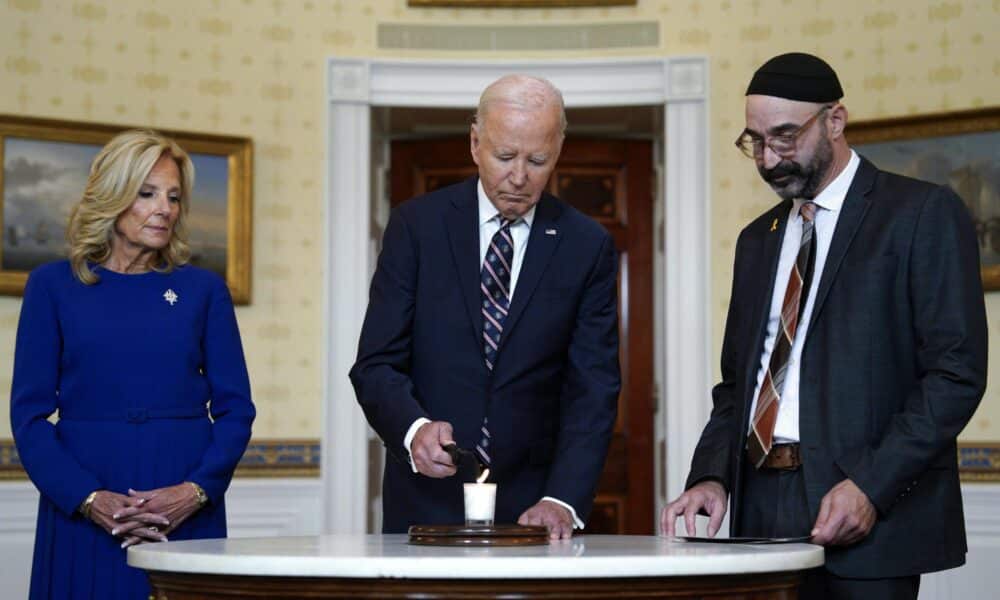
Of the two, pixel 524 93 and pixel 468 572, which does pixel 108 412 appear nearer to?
pixel 524 93

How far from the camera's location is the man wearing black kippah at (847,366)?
306 centimetres

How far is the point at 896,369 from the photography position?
125 inches

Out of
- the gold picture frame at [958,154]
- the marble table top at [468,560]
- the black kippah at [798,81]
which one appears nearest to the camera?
the marble table top at [468,560]

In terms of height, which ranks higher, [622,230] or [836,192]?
[622,230]

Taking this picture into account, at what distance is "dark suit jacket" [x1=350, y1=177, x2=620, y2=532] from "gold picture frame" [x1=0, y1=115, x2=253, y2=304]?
313 centimetres

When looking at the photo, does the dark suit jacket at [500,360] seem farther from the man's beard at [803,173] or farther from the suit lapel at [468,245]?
the man's beard at [803,173]

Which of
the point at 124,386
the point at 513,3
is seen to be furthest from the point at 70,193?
the point at 124,386

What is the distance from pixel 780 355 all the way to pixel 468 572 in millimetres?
1199

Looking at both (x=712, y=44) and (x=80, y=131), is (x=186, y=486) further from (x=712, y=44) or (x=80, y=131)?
(x=712, y=44)

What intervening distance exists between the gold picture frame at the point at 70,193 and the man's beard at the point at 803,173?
382cm

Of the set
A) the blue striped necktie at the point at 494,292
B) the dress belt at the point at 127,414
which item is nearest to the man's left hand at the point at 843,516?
the blue striped necktie at the point at 494,292

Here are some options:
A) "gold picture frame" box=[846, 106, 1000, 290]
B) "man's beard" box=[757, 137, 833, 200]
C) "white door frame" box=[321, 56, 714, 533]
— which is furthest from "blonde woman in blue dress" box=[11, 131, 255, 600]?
"gold picture frame" box=[846, 106, 1000, 290]

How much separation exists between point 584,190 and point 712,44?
1.23 metres

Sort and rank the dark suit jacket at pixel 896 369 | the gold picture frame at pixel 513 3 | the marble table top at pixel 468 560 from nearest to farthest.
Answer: the marble table top at pixel 468 560 < the dark suit jacket at pixel 896 369 < the gold picture frame at pixel 513 3
